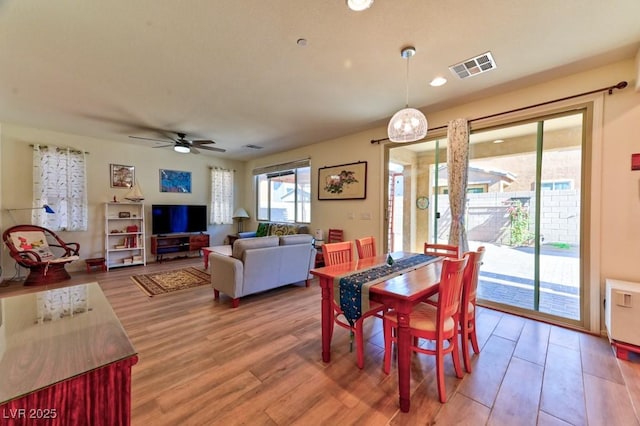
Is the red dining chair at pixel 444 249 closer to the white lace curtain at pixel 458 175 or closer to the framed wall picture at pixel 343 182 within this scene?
the white lace curtain at pixel 458 175

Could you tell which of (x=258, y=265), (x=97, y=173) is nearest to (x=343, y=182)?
(x=258, y=265)

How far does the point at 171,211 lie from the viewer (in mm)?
5992

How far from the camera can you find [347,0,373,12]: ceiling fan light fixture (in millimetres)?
1710

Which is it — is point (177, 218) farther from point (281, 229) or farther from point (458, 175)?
point (458, 175)

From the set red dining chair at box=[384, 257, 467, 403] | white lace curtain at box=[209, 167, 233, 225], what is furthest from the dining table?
white lace curtain at box=[209, 167, 233, 225]

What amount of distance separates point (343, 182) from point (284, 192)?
2.11 m

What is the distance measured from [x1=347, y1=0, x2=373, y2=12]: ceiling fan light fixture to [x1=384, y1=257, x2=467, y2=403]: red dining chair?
1766mm

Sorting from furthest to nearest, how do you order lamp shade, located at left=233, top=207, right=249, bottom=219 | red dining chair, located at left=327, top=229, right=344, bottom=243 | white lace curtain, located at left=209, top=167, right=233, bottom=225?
lamp shade, located at left=233, top=207, right=249, bottom=219, white lace curtain, located at left=209, top=167, right=233, bottom=225, red dining chair, located at left=327, top=229, right=344, bottom=243

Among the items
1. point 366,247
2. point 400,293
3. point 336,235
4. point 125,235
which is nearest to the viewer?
point 400,293

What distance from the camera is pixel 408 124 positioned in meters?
2.27

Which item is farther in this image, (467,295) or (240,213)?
(240,213)

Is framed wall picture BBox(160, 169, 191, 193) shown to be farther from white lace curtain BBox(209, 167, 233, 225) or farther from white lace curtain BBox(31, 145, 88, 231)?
white lace curtain BBox(31, 145, 88, 231)

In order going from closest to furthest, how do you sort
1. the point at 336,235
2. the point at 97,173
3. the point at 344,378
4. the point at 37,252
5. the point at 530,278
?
the point at 344,378 < the point at 530,278 < the point at 37,252 < the point at 336,235 < the point at 97,173

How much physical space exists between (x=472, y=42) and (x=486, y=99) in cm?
136
